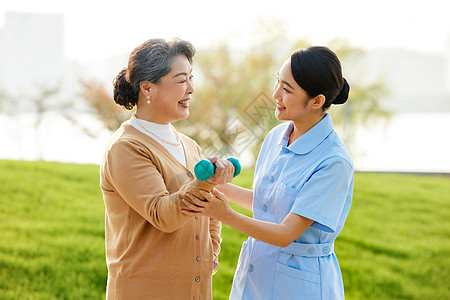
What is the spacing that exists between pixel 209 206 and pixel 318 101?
0.59m

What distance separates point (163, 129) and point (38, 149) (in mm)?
9144

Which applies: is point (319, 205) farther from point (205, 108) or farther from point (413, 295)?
point (205, 108)

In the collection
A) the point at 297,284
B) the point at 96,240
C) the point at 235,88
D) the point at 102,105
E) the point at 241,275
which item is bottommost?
the point at 102,105

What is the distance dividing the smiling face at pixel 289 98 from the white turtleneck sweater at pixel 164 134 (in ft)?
1.40

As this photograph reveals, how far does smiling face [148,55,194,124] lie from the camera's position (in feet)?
6.38

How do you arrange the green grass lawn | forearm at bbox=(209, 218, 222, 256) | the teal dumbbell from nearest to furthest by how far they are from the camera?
the teal dumbbell, forearm at bbox=(209, 218, 222, 256), the green grass lawn

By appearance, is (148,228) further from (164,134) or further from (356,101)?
(356,101)

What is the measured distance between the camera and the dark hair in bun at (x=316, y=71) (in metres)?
1.88

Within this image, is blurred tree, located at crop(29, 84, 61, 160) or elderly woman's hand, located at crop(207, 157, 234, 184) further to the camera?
blurred tree, located at crop(29, 84, 61, 160)

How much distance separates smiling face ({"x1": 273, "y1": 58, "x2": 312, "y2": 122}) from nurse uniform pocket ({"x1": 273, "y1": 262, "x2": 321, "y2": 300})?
23.6 inches

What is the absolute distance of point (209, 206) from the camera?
5.84 feet

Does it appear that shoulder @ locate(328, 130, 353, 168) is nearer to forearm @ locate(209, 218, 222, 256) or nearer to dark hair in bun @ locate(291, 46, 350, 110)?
dark hair in bun @ locate(291, 46, 350, 110)

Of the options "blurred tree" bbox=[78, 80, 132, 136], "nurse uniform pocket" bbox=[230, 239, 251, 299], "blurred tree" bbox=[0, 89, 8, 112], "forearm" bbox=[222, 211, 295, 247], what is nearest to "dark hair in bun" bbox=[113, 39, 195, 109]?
"forearm" bbox=[222, 211, 295, 247]

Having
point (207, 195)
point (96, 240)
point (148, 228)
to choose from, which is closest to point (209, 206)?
point (207, 195)
